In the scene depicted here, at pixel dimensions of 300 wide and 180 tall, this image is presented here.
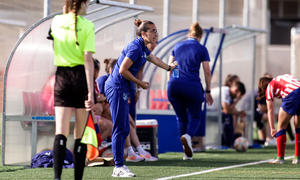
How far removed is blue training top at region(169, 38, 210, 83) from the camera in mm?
7484

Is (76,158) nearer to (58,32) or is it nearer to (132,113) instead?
(58,32)

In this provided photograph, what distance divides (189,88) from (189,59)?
18.7 inches

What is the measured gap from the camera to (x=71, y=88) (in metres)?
4.16

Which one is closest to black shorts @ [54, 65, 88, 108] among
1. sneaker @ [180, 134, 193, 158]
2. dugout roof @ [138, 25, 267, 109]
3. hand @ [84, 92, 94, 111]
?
hand @ [84, 92, 94, 111]

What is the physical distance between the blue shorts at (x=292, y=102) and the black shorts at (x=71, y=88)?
3696mm

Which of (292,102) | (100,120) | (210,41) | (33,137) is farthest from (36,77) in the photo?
(210,41)

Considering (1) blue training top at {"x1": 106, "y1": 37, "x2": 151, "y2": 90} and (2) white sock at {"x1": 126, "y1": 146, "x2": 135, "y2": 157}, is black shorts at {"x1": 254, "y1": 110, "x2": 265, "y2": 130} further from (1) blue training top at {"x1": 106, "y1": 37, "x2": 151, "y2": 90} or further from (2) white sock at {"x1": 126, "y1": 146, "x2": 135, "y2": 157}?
(1) blue training top at {"x1": 106, "y1": 37, "x2": 151, "y2": 90}

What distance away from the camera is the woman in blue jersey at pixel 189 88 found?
741 centimetres

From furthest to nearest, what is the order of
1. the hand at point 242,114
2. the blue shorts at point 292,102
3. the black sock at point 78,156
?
1. the hand at point 242,114
2. the blue shorts at point 292,102
3. the black sock at point 78,156

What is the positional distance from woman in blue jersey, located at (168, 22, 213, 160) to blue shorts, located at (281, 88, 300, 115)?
1.23 meters

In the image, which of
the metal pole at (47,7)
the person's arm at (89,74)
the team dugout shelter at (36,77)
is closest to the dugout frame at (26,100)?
the team dugout shelter at (36,77)

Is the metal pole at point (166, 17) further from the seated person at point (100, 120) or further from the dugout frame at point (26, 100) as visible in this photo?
the dugout frame at point (26, 100)

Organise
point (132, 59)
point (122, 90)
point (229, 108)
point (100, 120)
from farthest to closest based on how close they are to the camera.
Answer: point (229, 108), point (100, 120), point (122, 90), point (132, 59)

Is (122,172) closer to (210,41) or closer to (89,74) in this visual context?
(89,74)
